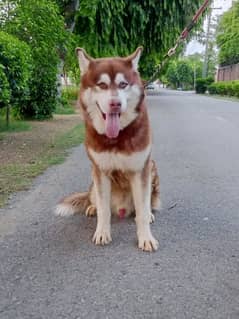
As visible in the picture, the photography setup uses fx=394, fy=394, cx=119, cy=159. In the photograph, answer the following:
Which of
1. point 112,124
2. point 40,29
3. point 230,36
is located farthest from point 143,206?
Result: point 230,36

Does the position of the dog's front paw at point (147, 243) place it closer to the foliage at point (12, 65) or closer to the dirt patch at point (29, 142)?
the dirt patch at point (29, 142)

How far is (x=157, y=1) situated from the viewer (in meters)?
13.9

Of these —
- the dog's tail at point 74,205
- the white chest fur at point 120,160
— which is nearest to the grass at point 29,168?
the dog's tail at point 74,205

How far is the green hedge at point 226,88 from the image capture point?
37.1 meters

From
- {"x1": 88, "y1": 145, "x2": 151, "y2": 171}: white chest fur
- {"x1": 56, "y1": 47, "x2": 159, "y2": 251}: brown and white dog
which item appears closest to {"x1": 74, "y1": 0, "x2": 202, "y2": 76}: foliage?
{"x1": 56, "y1": 47, "x2": 159, "y2": 251}: brown and white dog

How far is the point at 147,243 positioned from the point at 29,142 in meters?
6.12

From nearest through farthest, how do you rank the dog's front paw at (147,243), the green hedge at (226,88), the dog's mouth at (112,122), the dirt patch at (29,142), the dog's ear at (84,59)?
the dog's mouth at (112,122), the dog's ear at (84,59), the dog's front paw at (147,243), the dirt patch at (29,142), the green hedge at (226,88)

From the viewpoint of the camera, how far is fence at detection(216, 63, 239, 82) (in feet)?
166

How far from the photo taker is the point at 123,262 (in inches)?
126

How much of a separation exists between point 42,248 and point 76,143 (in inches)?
229

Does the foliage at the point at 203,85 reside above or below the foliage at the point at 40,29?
below

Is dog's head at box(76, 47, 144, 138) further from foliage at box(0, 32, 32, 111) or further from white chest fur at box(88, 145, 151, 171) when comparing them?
foliage at box(0, 32, 32, 111)

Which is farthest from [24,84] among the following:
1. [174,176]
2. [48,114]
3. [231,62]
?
[231,62]

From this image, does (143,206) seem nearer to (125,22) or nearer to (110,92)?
(110,92)
